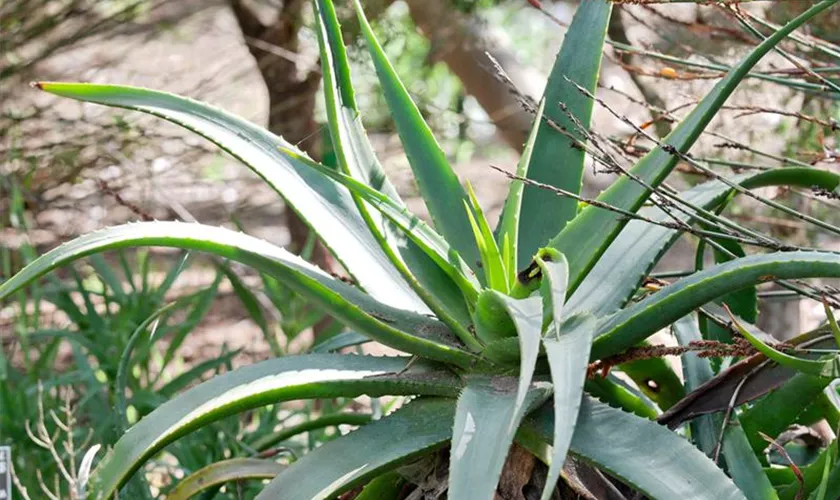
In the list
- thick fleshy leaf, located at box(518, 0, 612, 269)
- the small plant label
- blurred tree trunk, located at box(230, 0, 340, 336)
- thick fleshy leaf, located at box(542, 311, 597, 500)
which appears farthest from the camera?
blurred tree trunk, located at box(230, 0, 340, 336)

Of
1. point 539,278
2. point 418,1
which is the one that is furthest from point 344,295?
point 418,1

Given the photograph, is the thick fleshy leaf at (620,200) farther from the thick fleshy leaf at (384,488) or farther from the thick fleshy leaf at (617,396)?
the thick fleshy leaf at (384,488)

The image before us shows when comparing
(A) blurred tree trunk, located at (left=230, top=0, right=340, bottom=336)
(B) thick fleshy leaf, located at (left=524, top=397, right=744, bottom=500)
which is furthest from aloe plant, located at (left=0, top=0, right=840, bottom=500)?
(A) blurred tree trunk, located at (left=230, top=0, right=340, bottom=336)

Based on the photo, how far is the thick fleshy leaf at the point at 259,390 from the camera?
1.09 meters

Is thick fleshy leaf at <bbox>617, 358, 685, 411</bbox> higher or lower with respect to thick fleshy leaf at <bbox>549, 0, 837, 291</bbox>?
lower

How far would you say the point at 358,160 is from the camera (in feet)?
→ 4.41

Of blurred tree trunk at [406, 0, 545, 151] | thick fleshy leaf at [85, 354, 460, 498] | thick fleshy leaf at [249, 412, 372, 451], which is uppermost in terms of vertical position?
blurred tree trunk at [406, 0, 545, 151]

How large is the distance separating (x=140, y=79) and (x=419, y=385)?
3.11 meters

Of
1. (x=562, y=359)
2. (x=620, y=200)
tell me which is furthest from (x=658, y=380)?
(x=562, y=359)

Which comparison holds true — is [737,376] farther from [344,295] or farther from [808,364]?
[344,295]

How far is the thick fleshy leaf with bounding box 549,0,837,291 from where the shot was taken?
1.13 metres

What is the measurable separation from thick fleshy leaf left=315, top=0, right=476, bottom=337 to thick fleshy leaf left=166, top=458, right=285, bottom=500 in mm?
299

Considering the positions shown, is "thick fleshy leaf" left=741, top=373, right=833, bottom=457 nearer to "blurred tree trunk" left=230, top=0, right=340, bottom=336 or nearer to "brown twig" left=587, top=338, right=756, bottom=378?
"brown twig" left=587, top=338, right=756, bottom=378

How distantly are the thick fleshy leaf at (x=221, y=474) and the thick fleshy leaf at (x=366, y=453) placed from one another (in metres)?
0.23
